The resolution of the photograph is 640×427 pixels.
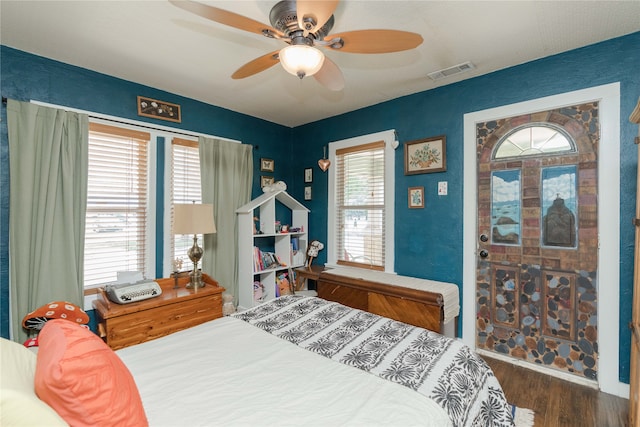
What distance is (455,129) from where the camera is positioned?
9.51ft

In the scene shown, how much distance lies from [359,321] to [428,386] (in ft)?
2.29

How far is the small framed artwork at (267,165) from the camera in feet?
13.1

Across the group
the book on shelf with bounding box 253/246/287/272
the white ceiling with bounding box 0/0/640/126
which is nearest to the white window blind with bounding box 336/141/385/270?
the book on shelf with bounding box 253/246/287/272

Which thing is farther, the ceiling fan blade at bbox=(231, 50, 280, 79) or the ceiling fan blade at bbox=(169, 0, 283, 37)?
the ceiling fan blade at bbox=(231, 50, 280, 79)

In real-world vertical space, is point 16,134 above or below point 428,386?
above

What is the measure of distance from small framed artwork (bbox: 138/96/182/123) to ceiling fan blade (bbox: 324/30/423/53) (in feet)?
7.17

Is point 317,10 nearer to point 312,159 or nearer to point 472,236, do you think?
point 472,236

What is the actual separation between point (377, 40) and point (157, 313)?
254 centimetres

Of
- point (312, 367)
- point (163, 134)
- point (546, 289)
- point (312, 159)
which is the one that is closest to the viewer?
point (312, 367)

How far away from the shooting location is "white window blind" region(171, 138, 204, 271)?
3.14 meters

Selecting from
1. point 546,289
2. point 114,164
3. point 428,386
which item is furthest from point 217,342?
point 546,289

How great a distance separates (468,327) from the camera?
110 inches

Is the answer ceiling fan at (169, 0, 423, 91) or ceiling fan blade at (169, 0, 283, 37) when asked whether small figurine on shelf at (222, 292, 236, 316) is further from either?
ceiling fan blade at (169, 0, 283, 37)

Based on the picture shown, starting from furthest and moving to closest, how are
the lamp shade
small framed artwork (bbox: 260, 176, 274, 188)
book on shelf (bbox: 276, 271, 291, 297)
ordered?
small framed artwork (bbox: 260, 176, 274, 188) < book on shelf (bbox: 276, 271, 291, 297) < the lamp shade
